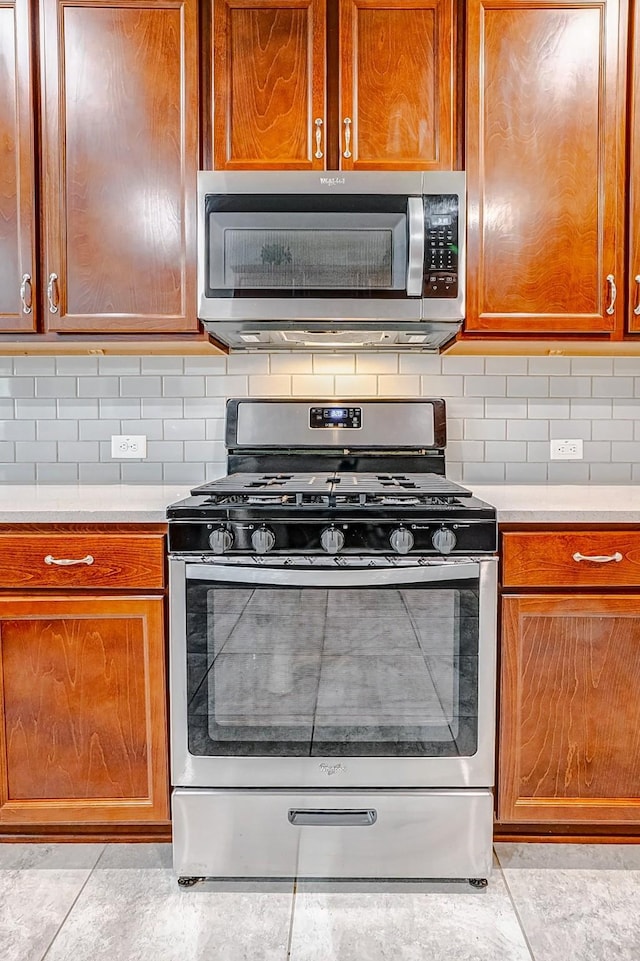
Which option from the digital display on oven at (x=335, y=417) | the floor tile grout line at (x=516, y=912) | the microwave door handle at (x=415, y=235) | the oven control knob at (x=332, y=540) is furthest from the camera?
the digital display on oven at (x=335, y=417)

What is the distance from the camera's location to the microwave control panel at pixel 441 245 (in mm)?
1682

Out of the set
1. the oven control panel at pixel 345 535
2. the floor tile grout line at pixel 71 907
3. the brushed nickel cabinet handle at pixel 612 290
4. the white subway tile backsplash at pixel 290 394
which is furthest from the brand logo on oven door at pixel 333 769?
the brushed nickel cabinet handle at pixel 612 290

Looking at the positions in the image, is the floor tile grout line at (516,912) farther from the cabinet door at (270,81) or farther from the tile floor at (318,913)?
the cabinet door at (270,81)

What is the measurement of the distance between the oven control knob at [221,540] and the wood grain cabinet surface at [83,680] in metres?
0.17

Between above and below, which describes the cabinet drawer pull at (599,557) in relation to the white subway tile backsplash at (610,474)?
below

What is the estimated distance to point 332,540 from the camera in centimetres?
145

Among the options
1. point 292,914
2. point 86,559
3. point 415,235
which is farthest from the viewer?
point 415,235

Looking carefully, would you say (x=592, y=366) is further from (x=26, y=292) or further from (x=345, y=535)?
(x=26, y=292)

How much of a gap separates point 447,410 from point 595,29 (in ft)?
3.79

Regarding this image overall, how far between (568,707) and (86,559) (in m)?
1.29

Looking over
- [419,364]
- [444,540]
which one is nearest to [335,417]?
[419,364]

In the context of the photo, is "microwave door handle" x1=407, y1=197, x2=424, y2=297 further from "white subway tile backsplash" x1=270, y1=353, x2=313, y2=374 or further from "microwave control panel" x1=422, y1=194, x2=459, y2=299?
"white subway tile backsplash" x1=270, y1=353, x2=313, y2=374

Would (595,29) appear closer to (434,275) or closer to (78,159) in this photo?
(434,275)

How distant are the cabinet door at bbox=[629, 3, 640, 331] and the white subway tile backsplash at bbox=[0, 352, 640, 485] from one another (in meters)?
0.37
